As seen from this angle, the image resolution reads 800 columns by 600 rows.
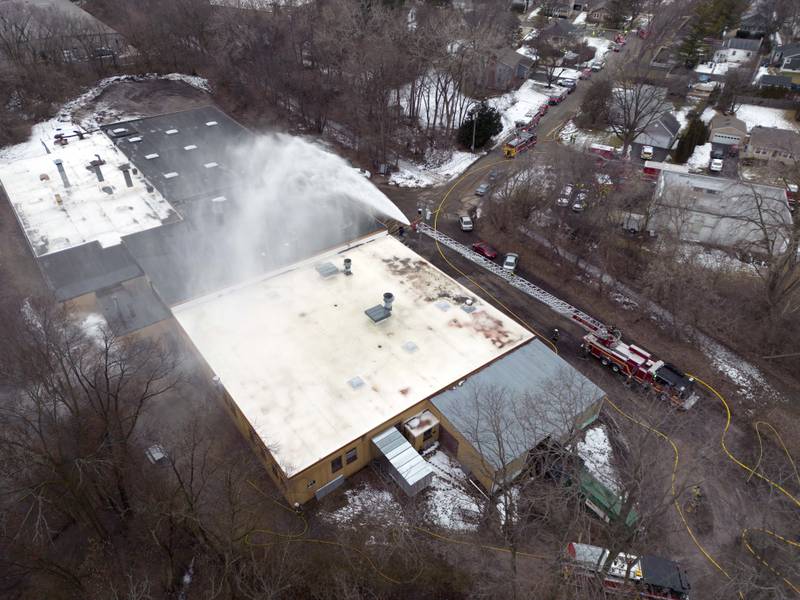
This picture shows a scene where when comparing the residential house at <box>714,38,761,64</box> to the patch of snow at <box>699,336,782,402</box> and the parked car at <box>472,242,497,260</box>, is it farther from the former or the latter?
the patch of snow at <box>699,336,782,402</box>

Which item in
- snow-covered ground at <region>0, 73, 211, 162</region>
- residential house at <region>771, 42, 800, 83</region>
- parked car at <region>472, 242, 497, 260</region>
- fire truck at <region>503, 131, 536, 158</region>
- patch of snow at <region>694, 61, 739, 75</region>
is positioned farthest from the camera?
patch of snow at <region>694, 61, 739, 75</region>

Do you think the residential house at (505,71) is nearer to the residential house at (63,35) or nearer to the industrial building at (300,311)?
the industrial building at (300,311)

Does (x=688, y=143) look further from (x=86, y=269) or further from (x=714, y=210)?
(x=86, y=269)

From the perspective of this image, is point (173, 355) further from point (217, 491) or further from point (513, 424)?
point (513, 424)

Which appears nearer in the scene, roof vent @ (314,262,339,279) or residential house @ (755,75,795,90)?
roof vent @ (314,262,339,279)

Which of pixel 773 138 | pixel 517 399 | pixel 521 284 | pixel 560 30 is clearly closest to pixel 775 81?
pixel 773 138

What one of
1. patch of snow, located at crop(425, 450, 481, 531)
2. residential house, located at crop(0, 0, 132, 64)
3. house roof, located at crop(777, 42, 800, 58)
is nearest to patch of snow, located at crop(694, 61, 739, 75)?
house roof, located at crop(777, 42, 800, 58)

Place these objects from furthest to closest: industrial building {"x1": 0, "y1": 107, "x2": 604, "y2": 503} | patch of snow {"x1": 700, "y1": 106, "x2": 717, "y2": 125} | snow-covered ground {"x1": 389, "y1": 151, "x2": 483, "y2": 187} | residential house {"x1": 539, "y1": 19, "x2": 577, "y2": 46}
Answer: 1. residential house {"x1": 539, "y1": 19, "x2": 577, "y2": 46}
2. patch of snow {"x1": 700, "y1": 106, "x2": 717, "y2": 125}
3. snow-covered ground {"x1": 389, "y1": 151, "x2": 483, "y2": 187}
4. industrial building {"x1": 0, "y1": 107, "x2": 604, "y2": 503}

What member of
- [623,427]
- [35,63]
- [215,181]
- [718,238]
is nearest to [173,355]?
[215,181]
